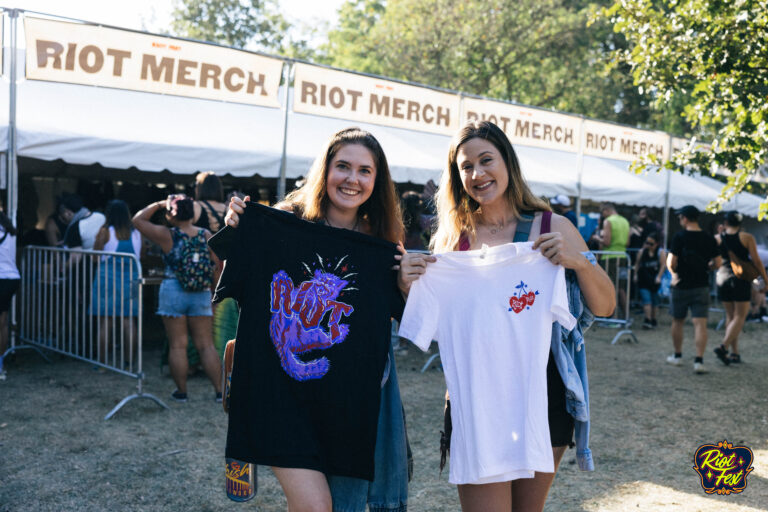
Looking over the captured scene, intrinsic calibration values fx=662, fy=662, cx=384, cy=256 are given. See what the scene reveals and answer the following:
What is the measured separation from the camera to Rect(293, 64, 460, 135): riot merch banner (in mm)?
9523

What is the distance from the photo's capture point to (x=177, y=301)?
230 inches

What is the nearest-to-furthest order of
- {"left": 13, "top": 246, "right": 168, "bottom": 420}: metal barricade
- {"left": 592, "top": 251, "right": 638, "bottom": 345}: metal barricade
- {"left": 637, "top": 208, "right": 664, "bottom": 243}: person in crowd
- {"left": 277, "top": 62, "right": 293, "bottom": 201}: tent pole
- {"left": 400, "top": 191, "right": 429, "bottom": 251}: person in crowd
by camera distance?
{"left": 13, "top": 246, "right": 168, "bottom": 420}: metal barricade
{"left": 400, "top": 191, "right": 429, "bottom": 251}: person in crowd
{"left": 277, "top": 62, "right": 293, "bottom": 201}: tent pole
{"left": 592, "top": 251, "right": 638, "bottom": 345}: metal barricade
{"left": 637, "top": 208, "right": 664, "bottom": 243}: person in crowd

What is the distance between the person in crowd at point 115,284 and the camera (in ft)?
21.3

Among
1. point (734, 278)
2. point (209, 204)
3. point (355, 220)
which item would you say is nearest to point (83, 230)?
point (209, 204)

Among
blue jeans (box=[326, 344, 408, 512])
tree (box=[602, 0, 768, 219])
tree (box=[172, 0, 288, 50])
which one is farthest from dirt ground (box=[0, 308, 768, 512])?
tree (box=[172, 0, 288, 50])

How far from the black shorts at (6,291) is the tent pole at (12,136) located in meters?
0.92

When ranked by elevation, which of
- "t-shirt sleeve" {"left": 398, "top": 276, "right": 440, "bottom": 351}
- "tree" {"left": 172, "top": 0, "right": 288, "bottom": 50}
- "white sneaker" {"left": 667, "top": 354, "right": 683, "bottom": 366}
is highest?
"tree" {"left": 172, "top": 0, "right": 288, "bottom": 50}

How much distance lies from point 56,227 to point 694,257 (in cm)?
826

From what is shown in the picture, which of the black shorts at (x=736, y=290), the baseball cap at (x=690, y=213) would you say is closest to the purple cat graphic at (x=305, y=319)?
the baseball cap at (x=690, y=213)

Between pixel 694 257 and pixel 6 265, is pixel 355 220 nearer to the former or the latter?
pixel 6 265

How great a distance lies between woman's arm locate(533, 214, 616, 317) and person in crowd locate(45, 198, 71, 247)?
26.0ft

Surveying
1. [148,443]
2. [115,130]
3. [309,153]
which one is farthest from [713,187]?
[148,443]

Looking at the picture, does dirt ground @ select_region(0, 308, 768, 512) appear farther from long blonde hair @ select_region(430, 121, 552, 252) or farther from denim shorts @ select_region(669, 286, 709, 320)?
long blonde hair @ select_region(430, 121, 552, 252)

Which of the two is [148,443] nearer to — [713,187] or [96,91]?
[96,91]
